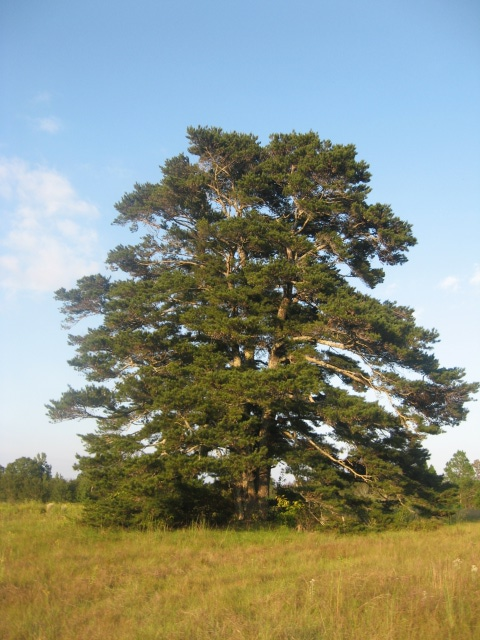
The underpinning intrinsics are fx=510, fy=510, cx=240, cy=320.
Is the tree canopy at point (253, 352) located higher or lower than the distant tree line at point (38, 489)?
higher

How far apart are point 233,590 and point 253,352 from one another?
10906mm

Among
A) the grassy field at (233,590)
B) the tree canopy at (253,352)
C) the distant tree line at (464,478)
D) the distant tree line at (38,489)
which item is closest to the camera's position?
the grassy field at (233,590)

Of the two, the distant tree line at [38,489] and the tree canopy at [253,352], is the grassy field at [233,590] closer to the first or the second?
the tree canopy at [253,352]

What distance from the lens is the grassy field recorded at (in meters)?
4.80

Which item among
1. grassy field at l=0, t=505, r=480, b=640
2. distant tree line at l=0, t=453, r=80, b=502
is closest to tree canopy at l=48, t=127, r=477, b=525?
→ grassy field at l=0, t=505, r=480, b=640

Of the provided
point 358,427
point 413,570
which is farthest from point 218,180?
point 413,570

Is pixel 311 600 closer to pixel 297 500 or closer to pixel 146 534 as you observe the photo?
pixel 146 534

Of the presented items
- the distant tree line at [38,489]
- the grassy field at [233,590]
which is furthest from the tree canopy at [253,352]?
the distant tree line at [38,489]

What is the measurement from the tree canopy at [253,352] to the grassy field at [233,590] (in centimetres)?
310

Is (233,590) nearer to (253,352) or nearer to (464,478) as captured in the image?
(253,352)

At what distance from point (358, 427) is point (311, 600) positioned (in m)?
8.25

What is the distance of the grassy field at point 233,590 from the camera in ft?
15.8

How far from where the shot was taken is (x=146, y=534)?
11523mm

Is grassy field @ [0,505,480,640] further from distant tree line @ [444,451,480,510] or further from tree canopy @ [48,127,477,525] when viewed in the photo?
distant tree line @ [444,451,480,510]
